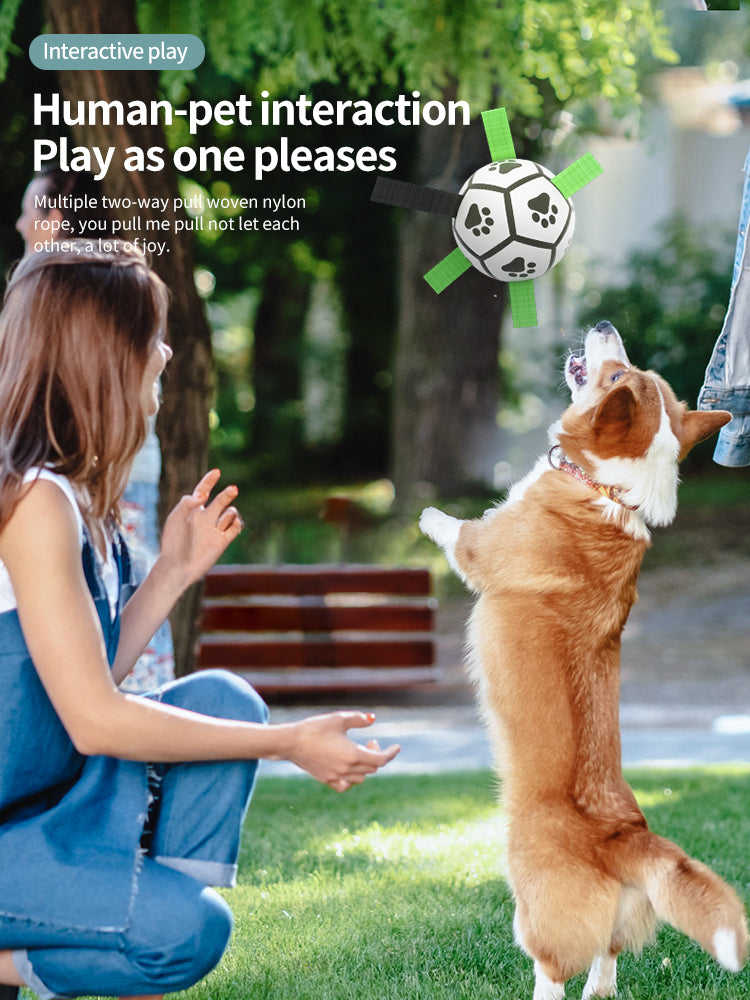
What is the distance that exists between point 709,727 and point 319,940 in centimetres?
504

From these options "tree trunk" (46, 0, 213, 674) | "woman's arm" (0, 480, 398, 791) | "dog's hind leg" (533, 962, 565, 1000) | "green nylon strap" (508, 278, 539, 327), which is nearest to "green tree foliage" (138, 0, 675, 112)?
"tree trunk" (46, 0, 213, 674)

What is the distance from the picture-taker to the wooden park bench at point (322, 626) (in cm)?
916

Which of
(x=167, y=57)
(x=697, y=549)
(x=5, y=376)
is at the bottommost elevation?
(x=697, y=549)

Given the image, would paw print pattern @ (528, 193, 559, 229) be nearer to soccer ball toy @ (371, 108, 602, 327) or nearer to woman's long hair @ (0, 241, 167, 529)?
soccer ball toy @ (371, 108, 602, 327)

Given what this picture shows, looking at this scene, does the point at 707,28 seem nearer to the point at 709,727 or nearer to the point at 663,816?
the point at 709,727

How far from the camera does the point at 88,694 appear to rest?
6.83ft

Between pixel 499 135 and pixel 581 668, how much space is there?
5.53 ft

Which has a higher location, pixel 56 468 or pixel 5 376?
pixel 5 376

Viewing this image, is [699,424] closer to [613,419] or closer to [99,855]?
[613,419]

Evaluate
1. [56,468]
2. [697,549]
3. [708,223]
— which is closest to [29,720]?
[56,468]

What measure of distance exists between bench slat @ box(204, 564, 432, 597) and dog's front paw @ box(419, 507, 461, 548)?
210 inches

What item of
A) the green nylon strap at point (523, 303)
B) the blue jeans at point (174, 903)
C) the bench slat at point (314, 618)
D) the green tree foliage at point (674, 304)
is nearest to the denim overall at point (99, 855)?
the blue jeans at point (174, 903)

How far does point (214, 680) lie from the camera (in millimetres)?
2453

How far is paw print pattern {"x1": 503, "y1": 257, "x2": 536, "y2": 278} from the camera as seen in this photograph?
3.92 m
